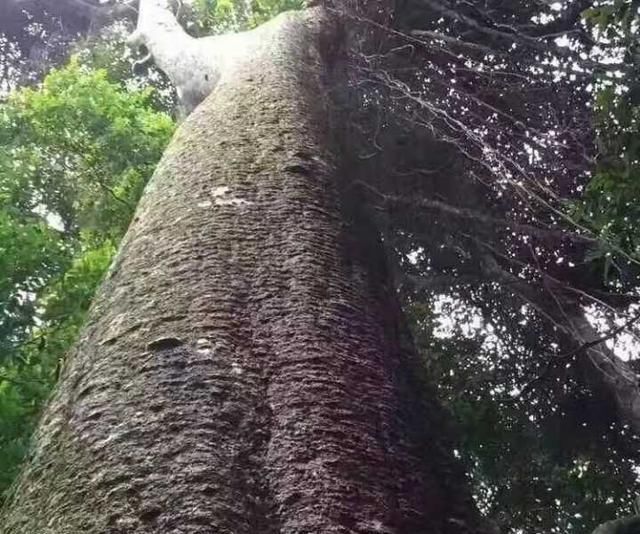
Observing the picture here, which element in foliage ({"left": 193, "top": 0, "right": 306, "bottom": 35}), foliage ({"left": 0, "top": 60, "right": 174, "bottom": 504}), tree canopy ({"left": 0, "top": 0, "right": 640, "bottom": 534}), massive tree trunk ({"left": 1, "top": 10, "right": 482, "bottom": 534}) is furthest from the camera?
foliage ({"left": 193, "top": 0, "right": 306, "bottom": 35})

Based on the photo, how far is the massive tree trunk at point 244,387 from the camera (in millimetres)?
1627

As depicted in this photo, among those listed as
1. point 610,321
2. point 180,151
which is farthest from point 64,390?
point 610,321

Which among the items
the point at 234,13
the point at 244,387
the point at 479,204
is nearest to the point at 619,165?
the point at 244,387

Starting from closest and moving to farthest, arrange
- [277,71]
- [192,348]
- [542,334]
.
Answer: [192,348], [277,71], [542,334]

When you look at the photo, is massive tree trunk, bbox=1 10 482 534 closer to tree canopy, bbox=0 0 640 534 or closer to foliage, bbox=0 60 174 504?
foliage, bbox=0 60 174 504

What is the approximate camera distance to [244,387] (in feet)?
6.44

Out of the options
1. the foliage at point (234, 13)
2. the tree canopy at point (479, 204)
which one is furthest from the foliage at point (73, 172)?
the foliage at point (234, 13)

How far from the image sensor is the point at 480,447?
7.17 m

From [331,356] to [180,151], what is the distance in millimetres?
1752

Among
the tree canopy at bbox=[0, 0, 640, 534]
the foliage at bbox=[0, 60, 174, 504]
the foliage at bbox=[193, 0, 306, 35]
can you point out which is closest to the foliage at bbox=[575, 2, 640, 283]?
the tree canopy at bbox=[0, 0, 640, 534]

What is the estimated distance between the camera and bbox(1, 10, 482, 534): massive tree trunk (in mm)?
1627

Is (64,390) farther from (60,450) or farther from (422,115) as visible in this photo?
(422,115)

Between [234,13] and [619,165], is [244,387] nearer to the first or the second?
[619,165]

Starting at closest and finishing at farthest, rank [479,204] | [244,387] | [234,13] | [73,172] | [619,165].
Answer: [244,387] → [619,165] → [73,172] → [479,204] → [234,13]
